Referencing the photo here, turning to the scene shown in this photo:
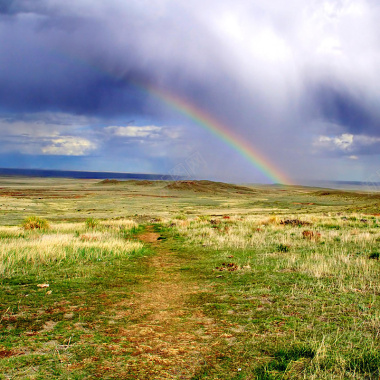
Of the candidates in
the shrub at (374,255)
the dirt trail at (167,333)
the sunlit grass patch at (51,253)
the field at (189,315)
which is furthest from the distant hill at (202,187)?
the dirt trail at (167,333)

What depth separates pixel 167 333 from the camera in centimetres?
552

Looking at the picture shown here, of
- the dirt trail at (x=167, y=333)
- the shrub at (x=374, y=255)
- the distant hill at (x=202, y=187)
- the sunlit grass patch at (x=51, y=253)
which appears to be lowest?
the sunlit grass patch at (x=51, y=253)

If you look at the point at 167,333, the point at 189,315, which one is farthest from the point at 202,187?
the point at 167,333

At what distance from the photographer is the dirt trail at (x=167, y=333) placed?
173 inches

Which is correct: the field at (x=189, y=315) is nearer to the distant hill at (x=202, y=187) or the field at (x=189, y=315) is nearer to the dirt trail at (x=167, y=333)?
the dirt trail at (x=167, y=333)

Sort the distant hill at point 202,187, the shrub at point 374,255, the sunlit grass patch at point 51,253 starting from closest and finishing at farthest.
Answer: the sunlit grass patch at point 51,253 → the shrub at point 374,255 → the distant hill at point 202,187

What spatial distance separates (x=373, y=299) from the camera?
7016mm

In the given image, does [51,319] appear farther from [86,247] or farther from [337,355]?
[86,247]

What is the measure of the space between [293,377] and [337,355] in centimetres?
89

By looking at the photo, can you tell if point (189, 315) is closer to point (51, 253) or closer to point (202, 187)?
point (51, 253)

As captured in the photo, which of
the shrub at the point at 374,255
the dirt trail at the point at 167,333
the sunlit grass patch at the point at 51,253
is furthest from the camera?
the shrub at the point at 374,255

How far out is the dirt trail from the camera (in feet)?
14.5

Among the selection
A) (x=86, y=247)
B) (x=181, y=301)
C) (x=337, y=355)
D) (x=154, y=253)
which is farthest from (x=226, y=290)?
(x=86, y=247)

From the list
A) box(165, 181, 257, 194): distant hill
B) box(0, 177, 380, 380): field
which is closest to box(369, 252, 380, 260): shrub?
box(0, 177, 380, 380): field
